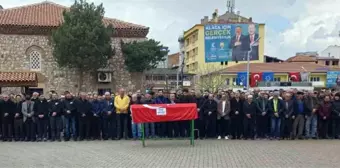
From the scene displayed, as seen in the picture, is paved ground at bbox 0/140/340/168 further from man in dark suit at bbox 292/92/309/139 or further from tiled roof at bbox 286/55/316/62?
tiled roof at bbox 286/55/316/62

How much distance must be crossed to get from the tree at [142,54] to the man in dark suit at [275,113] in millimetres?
24041

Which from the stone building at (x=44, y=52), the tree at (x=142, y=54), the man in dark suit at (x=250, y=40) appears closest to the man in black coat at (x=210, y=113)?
the man in dark suit at (x=250, y=40)

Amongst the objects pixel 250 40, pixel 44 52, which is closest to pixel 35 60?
pixel 44 52

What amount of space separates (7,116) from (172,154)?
24.9ft

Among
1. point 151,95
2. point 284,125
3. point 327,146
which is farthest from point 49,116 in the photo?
point 327,146

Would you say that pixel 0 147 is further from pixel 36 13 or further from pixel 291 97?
pixel 36 13

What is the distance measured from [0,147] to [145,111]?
4.73 meters

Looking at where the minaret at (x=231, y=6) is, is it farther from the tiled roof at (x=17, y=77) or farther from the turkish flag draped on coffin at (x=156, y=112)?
the turkish flag draped on coffin at (x=156, y=112)

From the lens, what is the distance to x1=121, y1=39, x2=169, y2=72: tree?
41625mm

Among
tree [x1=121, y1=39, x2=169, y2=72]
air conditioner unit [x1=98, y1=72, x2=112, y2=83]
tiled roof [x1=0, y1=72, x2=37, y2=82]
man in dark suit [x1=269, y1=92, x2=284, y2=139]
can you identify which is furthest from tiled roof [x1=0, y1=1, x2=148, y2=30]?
man in dark suit [x1=269, y1=92, x2=284, y2=139]

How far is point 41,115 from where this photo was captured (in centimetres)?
1795

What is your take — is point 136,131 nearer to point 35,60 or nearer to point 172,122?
point 172,122

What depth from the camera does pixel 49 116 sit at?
18.1m

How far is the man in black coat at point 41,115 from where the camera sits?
18.0 meters
